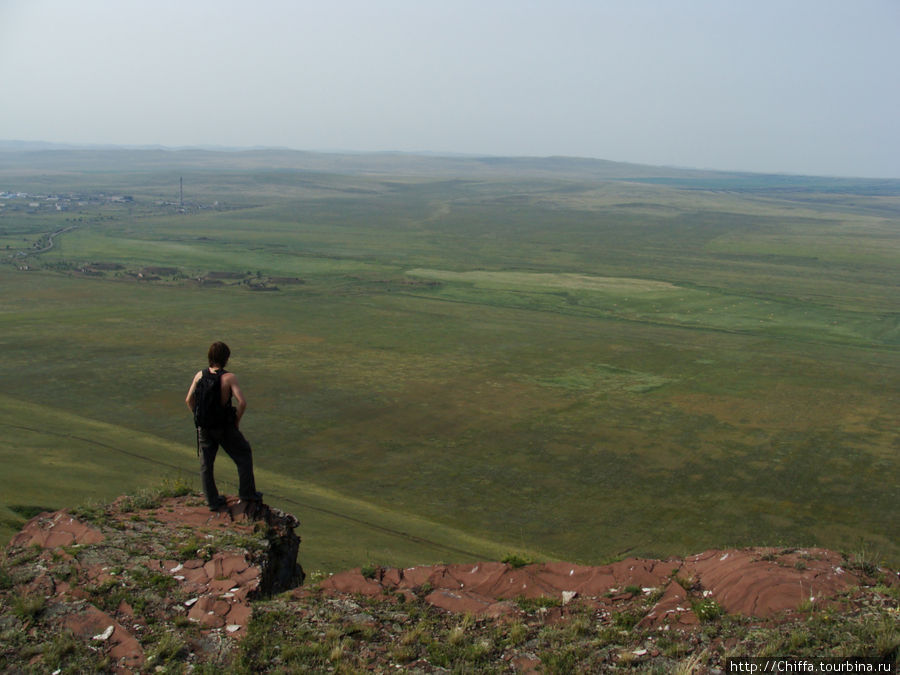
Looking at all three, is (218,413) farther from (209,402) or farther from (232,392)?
(232,392)

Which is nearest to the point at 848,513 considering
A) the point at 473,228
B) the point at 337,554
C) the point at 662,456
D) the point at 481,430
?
the point at 662,456

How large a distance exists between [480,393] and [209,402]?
81.0 feet

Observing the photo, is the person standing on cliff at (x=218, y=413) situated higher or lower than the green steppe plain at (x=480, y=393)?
A: higher

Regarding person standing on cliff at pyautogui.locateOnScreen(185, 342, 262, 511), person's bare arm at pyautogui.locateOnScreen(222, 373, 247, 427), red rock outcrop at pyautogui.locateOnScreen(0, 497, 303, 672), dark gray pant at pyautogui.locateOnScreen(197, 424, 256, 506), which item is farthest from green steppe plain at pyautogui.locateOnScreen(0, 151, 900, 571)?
person's bare arm at pyautogui.locateOnScreen(222, 373, 247, 427)

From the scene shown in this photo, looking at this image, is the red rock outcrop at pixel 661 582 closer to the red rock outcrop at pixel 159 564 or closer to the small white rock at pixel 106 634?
the red rock outcrop at pixel 159 564

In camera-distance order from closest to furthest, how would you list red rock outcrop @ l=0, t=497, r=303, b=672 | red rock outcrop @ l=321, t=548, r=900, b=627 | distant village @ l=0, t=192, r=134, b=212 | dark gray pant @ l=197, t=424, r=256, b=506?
1. red rock outcrop @ l=0, t=497, r=303, b=672
2. red rock outcrop @ l=321, t=548, r=900, b=627
3. dark gray pant @ l=197, t=424, r=256, b=506
4. distant village @ l=0, t=192, r=134, b=212

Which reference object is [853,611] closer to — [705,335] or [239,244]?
[705,335]

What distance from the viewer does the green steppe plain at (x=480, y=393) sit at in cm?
2002

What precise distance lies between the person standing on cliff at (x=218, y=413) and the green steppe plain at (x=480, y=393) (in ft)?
15.5

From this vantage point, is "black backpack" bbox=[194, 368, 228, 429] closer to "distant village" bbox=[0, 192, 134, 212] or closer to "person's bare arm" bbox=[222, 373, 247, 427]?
"person's bare arm" bbox=[222, 373, 247, 427]

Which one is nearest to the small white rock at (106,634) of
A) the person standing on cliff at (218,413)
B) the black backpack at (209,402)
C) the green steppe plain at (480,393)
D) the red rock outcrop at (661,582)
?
the person standing on cliff at (218,413)

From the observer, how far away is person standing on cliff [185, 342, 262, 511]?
8867mm

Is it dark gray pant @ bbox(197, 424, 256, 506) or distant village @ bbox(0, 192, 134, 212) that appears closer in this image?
dark gray pant @ bbox(197, 424, 256, 506)

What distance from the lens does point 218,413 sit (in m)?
9.07
